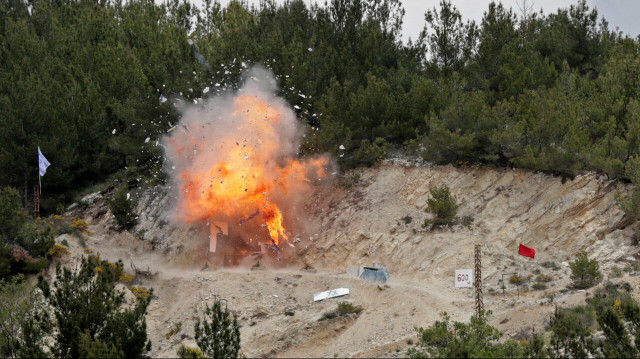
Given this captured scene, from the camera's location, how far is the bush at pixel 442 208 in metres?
29.8

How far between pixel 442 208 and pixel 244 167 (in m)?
10.3

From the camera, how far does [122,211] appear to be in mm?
35594

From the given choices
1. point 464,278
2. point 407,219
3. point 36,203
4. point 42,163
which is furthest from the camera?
point 36,203

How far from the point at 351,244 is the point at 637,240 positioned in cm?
1208

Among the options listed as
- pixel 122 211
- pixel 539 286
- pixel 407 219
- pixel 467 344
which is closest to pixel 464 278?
pixel 539 286

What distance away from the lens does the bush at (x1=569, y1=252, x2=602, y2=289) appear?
2383cm

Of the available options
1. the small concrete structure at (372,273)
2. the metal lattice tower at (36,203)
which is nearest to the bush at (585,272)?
the small concrete structure at (372,273)

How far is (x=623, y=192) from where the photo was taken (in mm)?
26922

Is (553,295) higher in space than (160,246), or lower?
Result: lower

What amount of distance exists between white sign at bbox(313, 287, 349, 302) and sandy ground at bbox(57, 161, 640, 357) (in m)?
0.30

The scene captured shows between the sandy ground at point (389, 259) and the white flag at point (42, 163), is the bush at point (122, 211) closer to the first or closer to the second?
the sandy ground at point (389, 259)

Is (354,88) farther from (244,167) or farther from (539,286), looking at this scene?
(539,286)

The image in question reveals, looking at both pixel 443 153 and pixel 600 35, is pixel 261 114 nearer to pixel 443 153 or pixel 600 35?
pixel 443 153

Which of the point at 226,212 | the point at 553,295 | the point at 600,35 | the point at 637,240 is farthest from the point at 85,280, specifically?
the point at 600,35
